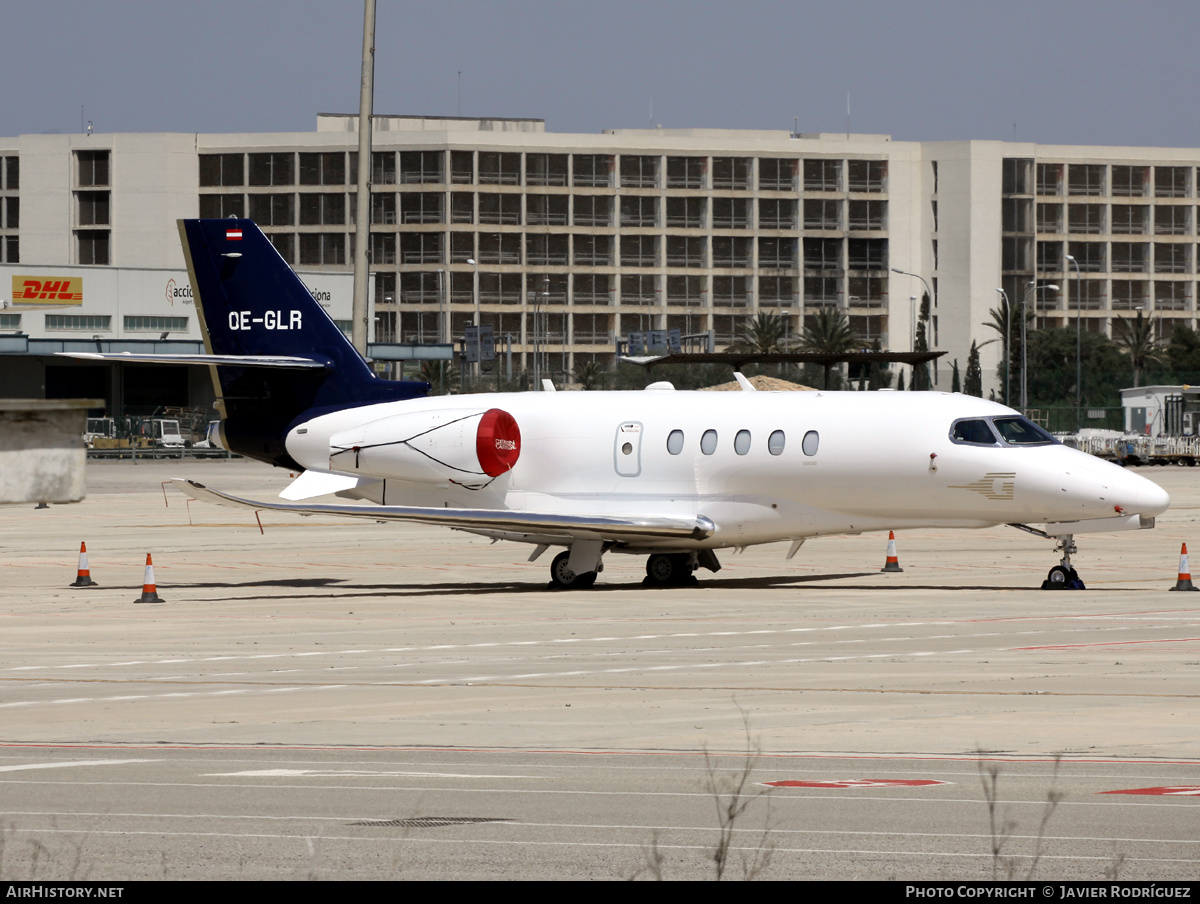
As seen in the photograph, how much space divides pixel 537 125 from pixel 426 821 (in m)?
140

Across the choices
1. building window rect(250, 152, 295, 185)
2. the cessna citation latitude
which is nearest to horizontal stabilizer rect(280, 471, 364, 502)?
the cessna citation latitude

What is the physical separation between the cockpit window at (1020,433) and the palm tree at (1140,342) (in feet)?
366

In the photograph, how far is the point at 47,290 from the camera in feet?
339

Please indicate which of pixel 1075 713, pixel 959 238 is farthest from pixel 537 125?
pixel 1075 713

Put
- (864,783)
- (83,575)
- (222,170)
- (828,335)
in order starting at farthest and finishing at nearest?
1. (222,170)
2. (828,335)
3. (83,575)
4. (864,783)

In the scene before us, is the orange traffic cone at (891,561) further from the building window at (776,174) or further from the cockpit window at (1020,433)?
the building window at (776,174)

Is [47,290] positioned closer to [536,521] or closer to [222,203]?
[222,203]

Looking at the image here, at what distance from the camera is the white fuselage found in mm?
25719

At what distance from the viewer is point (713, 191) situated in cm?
14188

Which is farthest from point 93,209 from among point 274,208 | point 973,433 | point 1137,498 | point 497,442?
point 1137,498

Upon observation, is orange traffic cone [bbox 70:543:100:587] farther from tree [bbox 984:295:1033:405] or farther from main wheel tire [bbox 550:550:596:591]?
tree [bbox 984:295:1033:405]

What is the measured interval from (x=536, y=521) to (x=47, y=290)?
83.3 metres

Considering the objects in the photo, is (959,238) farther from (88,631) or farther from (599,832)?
(599,832)

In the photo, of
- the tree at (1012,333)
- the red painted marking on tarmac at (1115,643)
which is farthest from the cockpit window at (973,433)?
the tree at (1012,333)
